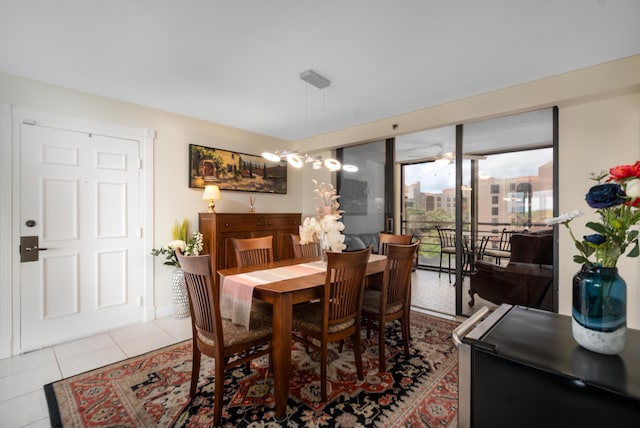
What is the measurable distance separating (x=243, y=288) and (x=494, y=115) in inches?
122

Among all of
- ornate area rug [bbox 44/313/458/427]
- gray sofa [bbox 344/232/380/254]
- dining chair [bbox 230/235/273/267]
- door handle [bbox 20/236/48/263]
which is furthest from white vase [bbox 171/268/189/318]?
gray sofa [bbox 344/232/380/254]

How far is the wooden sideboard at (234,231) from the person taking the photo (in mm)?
3629

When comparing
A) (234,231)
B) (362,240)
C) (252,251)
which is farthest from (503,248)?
(234,231)

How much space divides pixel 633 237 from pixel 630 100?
2694 mm

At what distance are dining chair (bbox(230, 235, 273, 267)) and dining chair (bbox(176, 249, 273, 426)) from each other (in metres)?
0.88

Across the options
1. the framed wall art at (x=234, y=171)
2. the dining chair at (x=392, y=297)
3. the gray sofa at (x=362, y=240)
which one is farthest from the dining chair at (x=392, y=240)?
the framed wall art at (x=234, y=171)

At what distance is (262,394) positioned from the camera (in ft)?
6.71

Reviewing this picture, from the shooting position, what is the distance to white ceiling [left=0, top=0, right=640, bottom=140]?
1.84 metres

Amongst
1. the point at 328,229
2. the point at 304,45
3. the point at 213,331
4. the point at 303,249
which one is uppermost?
the point at 304,45

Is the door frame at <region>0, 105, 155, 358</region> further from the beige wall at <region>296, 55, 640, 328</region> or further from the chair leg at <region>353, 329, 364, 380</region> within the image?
the beige wall at <region>296, 55, 640, 328</region>

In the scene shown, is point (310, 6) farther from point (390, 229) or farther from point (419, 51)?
point (390, 229)

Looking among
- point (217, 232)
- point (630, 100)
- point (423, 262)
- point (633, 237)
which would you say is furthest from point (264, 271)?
point (423, 262)

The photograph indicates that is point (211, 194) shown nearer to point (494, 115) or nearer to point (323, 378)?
point (323, 378)

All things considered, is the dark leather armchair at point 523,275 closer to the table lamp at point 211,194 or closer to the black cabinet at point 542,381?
the black cabinet at point 542,381
